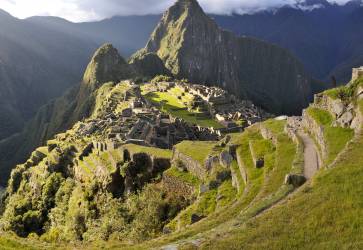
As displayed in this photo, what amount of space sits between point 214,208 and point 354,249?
961 centimetres

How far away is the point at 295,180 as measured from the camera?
53.9 feet

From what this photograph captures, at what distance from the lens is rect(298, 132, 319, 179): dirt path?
17.4 meters

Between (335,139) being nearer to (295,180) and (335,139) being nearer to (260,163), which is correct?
(295,180)

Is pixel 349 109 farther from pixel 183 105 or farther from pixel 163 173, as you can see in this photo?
pixel 183 105

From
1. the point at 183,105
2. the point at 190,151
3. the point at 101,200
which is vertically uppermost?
the point at 183,105

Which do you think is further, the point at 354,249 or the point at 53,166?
the point at 53,166

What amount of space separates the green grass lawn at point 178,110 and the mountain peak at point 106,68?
51.2 metres

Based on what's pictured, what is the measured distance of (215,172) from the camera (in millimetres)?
23828

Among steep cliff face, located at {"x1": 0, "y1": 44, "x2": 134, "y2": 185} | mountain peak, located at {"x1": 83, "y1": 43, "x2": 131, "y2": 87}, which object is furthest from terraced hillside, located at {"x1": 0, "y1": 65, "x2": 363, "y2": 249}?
mountain peak, located at {"x1": 83, "y1": 43, "x2": 131, "y2": 87}

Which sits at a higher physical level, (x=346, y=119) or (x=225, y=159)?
(x=346, y=119)

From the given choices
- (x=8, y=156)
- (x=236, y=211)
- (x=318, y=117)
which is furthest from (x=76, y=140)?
(x=8, y=156)

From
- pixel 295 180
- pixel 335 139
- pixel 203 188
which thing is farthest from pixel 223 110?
pixel 295 180

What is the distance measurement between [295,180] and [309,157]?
11.4 ft

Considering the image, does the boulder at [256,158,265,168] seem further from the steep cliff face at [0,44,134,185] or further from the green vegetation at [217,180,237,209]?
the steep cliff face at [0,44,134,185]
